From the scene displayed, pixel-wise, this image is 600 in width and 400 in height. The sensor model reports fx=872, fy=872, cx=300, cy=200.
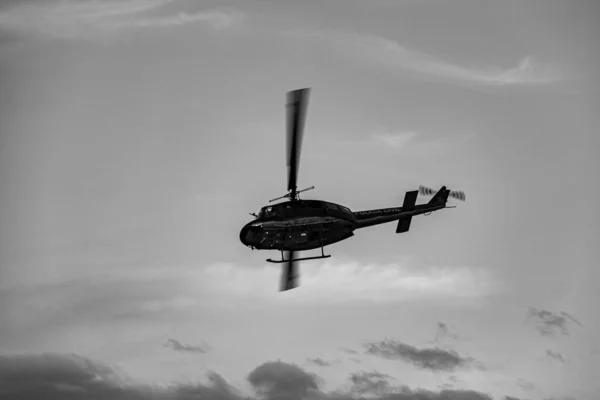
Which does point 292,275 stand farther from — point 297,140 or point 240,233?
point 297,140

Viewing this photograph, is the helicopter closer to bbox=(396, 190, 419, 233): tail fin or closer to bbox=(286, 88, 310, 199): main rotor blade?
bbox=(286, 88, 310, 199): main rotor blade

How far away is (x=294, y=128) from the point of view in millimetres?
45438

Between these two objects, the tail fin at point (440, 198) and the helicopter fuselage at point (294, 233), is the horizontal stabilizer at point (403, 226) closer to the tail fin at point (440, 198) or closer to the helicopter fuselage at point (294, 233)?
the tail fin at point (440, 198)

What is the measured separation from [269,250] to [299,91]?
953 cm

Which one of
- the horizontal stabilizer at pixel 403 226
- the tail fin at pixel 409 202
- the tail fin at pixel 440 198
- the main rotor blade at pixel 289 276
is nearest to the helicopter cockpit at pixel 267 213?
the main rotor blade at pixel 289 276

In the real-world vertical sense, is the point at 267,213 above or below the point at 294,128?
below

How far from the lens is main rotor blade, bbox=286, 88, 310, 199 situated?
4338 cm

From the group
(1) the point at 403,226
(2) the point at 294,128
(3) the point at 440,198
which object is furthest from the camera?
(3) the point at 440,198

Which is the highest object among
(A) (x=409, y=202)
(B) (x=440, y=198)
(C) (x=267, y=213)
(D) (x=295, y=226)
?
(B) (x=440, y=198)

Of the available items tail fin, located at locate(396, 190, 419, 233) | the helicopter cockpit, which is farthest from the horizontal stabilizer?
the helicopter cockpit

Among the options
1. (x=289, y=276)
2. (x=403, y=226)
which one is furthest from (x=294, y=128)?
(x=403, y=226)

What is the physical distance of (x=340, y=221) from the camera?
4800 cm

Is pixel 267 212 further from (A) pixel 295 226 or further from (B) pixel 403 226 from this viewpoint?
(B) pixel 403 226

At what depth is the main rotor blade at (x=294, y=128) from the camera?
142 feet
